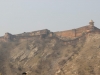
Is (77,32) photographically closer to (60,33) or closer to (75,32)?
(75,32)

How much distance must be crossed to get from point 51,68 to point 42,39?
375 inches

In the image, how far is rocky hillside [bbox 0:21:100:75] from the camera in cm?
2602

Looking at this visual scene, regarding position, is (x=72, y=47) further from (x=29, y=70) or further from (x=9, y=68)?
(x=9, y=68)

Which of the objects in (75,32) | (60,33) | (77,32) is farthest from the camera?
(60,33)

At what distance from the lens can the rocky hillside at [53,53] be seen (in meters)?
26.0

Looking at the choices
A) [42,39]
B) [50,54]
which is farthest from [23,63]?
[42,39]

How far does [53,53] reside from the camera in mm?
31344

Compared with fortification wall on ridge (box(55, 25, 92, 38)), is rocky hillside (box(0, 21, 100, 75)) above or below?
below

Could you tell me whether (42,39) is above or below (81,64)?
above

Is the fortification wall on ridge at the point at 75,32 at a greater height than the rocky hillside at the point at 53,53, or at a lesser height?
greater

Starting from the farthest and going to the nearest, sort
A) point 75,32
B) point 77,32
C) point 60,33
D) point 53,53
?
point 60,33 → point 75,32 → point 77,32 → point 53,53

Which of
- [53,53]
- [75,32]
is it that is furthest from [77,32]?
[53,53]

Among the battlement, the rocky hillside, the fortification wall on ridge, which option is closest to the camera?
the rocky hillside

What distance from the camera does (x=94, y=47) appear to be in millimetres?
28359
